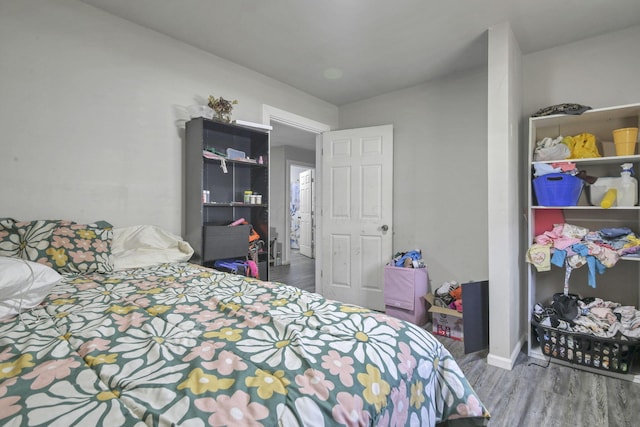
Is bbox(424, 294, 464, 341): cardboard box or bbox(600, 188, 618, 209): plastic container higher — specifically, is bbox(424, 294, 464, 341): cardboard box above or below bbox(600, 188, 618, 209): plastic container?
below

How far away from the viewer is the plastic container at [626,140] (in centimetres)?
211

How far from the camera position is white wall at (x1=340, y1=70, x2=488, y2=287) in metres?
3.00

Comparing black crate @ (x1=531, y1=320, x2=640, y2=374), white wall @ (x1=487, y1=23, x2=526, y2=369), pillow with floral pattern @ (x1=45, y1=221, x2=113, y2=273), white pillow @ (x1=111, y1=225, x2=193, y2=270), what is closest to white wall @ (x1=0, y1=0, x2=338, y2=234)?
white pillow @ (x1=111, y1=225, x2=193, y2=270)

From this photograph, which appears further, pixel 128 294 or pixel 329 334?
pixel 128 294

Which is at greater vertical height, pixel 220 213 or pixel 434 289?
pixel 220 213

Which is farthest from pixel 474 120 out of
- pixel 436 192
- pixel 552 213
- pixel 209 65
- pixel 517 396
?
pixel 209 65

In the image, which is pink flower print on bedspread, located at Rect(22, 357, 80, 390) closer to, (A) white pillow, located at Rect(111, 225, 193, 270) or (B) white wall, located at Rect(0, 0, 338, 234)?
(A) white pillow, located at Rect(111, 225, 193, 270)

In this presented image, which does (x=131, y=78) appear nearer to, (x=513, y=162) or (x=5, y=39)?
(x=5, y=39)

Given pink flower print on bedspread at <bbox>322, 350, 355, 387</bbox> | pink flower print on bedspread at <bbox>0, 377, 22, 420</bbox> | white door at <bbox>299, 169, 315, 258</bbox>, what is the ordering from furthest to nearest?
white door at <bbox>299, 169, 315, 258</bbox>
pink flower print on bedspread at <bbox>322, 350, 355, 387</bbox>
pink flower print on bedspread at <bbox>0, 377, 22, 420</bbox>

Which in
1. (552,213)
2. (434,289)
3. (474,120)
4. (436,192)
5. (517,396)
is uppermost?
(474,120)

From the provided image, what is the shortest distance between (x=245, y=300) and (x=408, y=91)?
3054mm

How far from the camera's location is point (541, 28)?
2.30 metres

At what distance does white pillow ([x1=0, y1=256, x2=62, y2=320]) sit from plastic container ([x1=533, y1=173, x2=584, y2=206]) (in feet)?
9.97

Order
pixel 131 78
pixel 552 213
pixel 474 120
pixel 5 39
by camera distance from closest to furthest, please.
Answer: pixel 5 39
pixel 131 78
pixel 552 213
pixel 474 120
